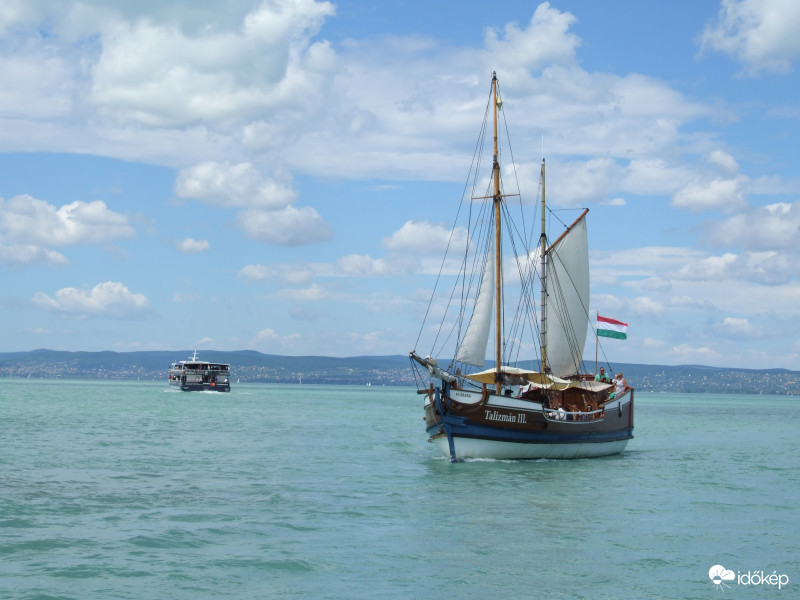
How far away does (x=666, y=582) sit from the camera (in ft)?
71.5

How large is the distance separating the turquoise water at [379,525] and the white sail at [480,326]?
5.64 metres

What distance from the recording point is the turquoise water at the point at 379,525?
69.5 ft

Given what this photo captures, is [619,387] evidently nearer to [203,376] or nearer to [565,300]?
[565,300]

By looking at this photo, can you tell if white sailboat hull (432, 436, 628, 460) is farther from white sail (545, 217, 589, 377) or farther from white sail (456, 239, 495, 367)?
white sail (545, 217, 589, 377)

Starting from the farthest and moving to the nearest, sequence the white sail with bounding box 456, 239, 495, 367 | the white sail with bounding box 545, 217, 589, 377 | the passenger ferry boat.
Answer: the passenger ferry boat
the white sail with bounding box 545, 217, 589, 377
the white sail with bounding box 456, 239, 495, 367

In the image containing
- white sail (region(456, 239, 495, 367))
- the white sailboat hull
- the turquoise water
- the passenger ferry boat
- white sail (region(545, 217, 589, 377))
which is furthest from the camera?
the passenger ferry boat

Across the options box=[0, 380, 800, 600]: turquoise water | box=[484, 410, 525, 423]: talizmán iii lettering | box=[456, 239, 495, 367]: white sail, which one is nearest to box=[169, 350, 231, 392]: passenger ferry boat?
box=[0, 380, 800, 600]: turquoise water

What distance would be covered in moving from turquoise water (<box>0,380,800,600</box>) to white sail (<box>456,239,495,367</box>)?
5640 mm

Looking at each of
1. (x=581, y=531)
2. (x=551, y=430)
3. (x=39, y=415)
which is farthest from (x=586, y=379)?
(x=39, y=415)

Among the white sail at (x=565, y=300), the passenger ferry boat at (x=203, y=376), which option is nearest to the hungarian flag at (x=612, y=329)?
the white sail at (x=565, y=300)

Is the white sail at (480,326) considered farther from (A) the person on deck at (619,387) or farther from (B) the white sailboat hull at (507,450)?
(A) the person on deck at (619,387)

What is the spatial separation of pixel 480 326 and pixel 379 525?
2130cm

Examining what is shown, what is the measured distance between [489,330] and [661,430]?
156 feet

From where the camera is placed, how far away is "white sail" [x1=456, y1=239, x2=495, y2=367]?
48094mm
